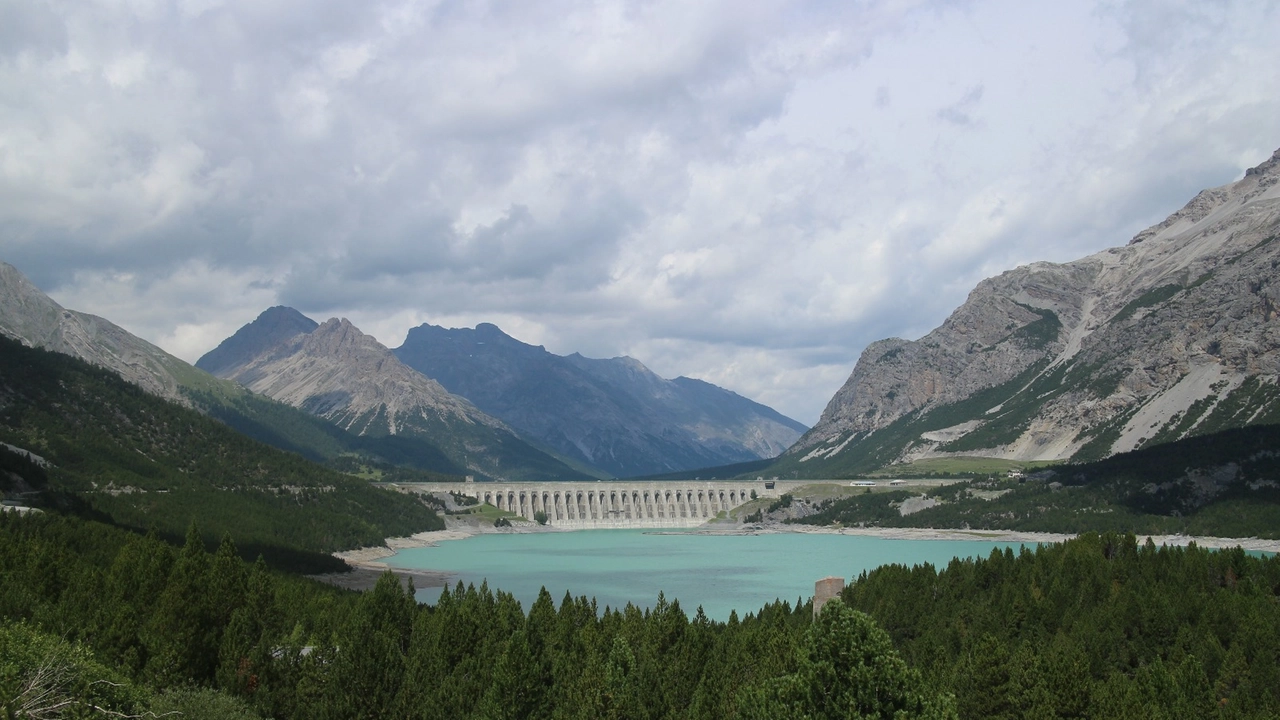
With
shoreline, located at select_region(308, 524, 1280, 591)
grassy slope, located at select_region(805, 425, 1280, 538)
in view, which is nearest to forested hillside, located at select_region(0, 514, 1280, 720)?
shoreline, located at select_region(308, 524, 1280, 591)

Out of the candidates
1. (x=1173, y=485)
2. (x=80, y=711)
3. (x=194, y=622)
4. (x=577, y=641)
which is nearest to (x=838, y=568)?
(x=1173, y=485)

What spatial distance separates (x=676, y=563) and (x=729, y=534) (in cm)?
6829

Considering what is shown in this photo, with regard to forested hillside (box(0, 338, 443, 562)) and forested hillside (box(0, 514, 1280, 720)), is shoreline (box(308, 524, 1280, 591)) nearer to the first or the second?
forested hillside (box(0, 338, 443, 562))

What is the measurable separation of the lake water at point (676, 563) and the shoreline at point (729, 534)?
2.64 metres

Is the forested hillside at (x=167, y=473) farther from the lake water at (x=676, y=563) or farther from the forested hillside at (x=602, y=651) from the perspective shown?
the forested hillside at (x=602, y=651)

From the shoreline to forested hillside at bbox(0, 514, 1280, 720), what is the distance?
92.0ft

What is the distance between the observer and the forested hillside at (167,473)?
4195 inches

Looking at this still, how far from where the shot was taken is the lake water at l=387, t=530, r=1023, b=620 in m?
88.8

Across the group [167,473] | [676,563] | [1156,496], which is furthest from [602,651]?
[1156,496]

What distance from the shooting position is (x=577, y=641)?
42.0 metres

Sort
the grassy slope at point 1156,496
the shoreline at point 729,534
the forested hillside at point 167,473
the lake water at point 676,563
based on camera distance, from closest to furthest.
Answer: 1. the lake water at point 676,563
2. the shoreline at point 729,534
3. the forested hillside at point 167,473
4. the grassy slope at point 1156,496

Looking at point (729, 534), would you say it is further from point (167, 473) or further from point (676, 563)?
point (167, 473)

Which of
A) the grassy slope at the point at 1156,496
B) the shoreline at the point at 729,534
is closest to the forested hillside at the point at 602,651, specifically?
the shoreline at the point at 729,534

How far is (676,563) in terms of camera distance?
127m
